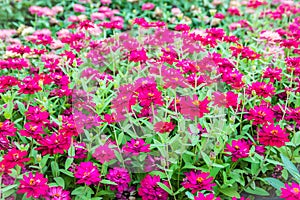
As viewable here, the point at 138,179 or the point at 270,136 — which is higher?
the point at 270,136

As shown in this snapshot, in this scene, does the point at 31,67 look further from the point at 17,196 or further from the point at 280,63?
the point at 280,63

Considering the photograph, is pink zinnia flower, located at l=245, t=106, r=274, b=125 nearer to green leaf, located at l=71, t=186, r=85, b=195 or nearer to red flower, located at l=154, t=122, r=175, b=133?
red flower, located at l=154, t=122, r=175, b=133

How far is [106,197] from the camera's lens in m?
2.00

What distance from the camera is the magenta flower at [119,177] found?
190cm

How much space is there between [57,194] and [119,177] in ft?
0.90

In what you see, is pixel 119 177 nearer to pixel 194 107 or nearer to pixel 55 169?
pixel 55 169

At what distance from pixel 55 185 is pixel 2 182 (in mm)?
220

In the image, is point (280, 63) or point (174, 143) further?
point (280, 63)

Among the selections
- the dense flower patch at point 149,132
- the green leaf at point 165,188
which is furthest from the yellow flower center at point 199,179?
the green leaf at point 165,188

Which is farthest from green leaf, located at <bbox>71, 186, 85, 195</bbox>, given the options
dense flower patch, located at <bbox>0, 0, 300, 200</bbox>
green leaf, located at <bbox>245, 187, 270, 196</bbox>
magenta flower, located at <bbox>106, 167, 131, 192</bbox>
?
green leaf, located at <bbox>245, 187, 270, 196</bbox>

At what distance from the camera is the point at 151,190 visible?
1.86 meters

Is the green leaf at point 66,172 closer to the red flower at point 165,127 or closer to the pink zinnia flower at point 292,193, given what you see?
the red flower at point 165,127

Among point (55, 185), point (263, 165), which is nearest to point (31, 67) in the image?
point (55, 185)

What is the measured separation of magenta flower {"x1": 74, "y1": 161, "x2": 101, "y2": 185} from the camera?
1.76 meters
